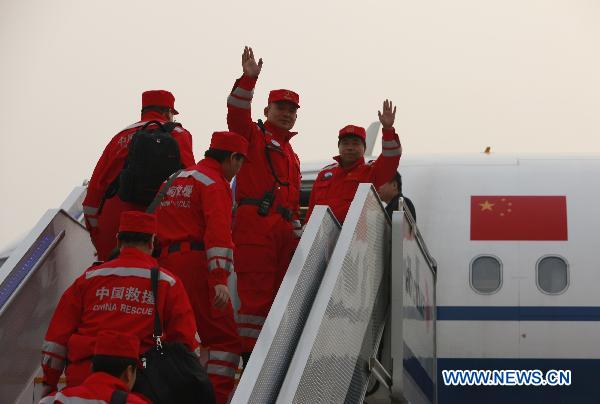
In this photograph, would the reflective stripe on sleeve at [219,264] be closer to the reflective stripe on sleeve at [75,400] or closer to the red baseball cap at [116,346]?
the red baseball cap at [116,346]

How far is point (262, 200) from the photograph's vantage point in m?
8.34

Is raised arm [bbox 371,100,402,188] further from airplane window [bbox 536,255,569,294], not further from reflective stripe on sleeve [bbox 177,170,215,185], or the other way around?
airplane window [bbox 536,255,569,294]

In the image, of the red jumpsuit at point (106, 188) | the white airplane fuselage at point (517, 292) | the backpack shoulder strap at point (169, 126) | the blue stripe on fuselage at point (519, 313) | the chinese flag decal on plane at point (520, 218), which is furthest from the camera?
the chinese flag decal on plane at point (520, 218)

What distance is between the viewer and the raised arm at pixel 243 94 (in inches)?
322

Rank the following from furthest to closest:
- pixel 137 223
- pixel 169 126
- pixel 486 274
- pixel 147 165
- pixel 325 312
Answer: pixel 486 274, pixel 169 126, pixel 147 165, pixel 137 223, pixel 325 312

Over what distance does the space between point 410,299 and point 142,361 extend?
250 centimetres

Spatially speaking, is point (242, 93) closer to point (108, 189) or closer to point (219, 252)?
point (108, 189)

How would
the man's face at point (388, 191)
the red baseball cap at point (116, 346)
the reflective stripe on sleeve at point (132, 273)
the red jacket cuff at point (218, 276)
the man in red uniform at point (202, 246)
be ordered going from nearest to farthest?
the red baseball cap at point (116, 346) < the reflective stripe on sleeve at point (132, 273) < the red jacket cuff at point (218, 276) < the man in red uniform at point (202, 246) < the man's face at point (388, 191)

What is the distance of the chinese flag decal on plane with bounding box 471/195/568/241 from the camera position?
10977mm

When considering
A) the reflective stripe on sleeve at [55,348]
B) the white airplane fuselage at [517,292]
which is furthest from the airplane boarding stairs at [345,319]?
the white airplane fuselage at [517,292]

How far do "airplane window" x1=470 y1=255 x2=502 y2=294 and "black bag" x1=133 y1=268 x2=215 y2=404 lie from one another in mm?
5261

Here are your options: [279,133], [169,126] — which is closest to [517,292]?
[279,133]

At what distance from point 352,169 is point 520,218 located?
2771 millimetres

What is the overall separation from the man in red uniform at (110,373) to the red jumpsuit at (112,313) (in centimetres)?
63
